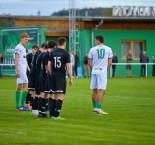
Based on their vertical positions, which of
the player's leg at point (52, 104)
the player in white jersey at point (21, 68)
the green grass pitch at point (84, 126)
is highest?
the player in white jersey at point (21, 68)

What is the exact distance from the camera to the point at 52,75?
19375 mm

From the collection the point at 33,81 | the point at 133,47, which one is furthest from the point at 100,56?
the point at 133,47

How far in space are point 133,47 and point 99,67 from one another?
40.3 m

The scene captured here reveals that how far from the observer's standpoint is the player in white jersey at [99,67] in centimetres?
2119

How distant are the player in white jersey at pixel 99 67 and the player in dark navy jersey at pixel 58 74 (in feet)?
6.86

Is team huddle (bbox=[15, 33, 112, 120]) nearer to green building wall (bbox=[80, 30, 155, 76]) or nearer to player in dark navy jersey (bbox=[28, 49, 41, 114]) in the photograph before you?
player in dark navy jersey (bbox=[28, 49, 41, 114])

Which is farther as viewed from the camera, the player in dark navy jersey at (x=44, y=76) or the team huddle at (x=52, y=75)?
the player in dark navy jersey at (x=44, y=76)

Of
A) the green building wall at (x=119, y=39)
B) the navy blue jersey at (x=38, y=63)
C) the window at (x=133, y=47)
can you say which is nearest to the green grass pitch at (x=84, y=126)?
the navy blue jersey at (x=38, y=63)

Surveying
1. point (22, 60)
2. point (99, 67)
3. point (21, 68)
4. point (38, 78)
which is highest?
point (22, 60)

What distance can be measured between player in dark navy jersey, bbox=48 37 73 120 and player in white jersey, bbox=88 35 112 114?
2.09m

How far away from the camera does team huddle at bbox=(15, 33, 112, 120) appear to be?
1930 centimetres

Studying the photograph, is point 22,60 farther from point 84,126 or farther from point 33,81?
point 84,126

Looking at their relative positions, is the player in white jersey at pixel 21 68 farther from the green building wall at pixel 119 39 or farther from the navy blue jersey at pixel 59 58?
the green building wall at pixel 119 39

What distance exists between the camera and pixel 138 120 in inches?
747
